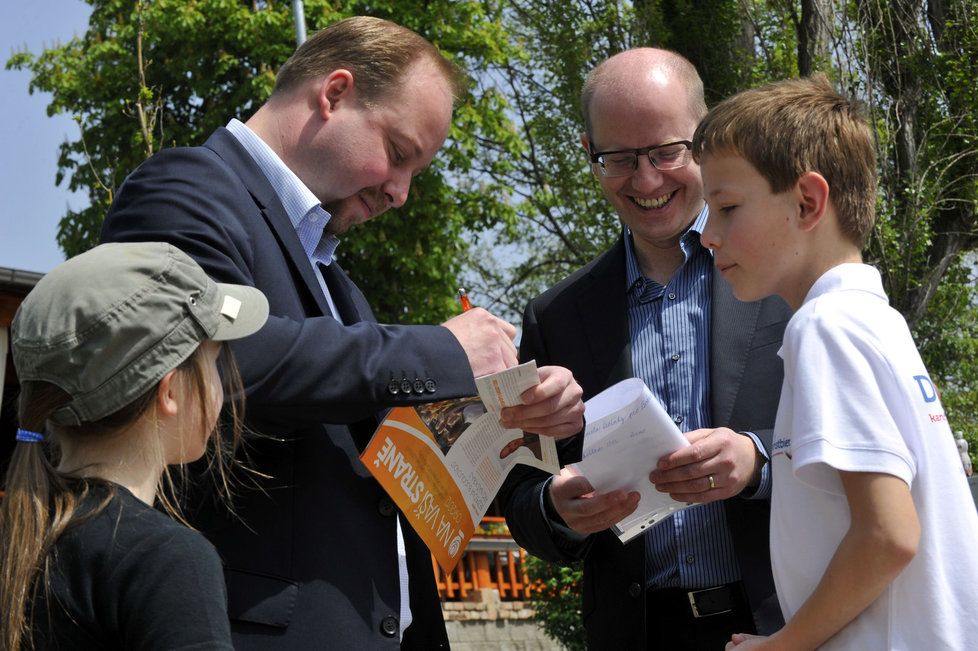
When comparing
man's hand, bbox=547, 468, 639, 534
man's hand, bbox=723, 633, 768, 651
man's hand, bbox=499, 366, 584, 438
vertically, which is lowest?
man's hand, bbox=723, 633, 768, 651

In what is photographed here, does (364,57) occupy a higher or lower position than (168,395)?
higher


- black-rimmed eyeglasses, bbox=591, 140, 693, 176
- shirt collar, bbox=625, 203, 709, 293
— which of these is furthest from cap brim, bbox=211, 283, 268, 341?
black-rimmed eyeglasses, bbox=591, 140, 693, 176

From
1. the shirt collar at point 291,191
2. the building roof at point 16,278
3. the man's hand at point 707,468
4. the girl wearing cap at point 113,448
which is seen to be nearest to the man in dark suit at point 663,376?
the man's hand at point 707,468

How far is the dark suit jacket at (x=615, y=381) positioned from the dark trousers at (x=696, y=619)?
0.08 feet

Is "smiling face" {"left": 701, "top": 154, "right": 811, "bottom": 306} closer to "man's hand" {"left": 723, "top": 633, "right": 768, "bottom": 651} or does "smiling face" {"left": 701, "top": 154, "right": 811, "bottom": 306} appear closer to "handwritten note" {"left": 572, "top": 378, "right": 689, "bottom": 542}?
"handwritten note" {"left": 572, "top": 378, "right": 689, "bottom": 542}

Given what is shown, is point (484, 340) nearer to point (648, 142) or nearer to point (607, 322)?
point (607, 322)

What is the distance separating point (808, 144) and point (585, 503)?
101 centimetres

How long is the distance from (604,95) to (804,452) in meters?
1.81

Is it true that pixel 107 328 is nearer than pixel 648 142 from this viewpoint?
Yes

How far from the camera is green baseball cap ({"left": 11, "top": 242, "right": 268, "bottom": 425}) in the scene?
189cm

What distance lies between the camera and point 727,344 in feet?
10.1

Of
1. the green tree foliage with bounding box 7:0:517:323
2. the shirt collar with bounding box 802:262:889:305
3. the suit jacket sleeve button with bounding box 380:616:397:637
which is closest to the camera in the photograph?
the shirt collar with bounding box 802:262:889:305

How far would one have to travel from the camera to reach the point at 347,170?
311cm

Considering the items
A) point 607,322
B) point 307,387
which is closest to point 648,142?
point 607,322
